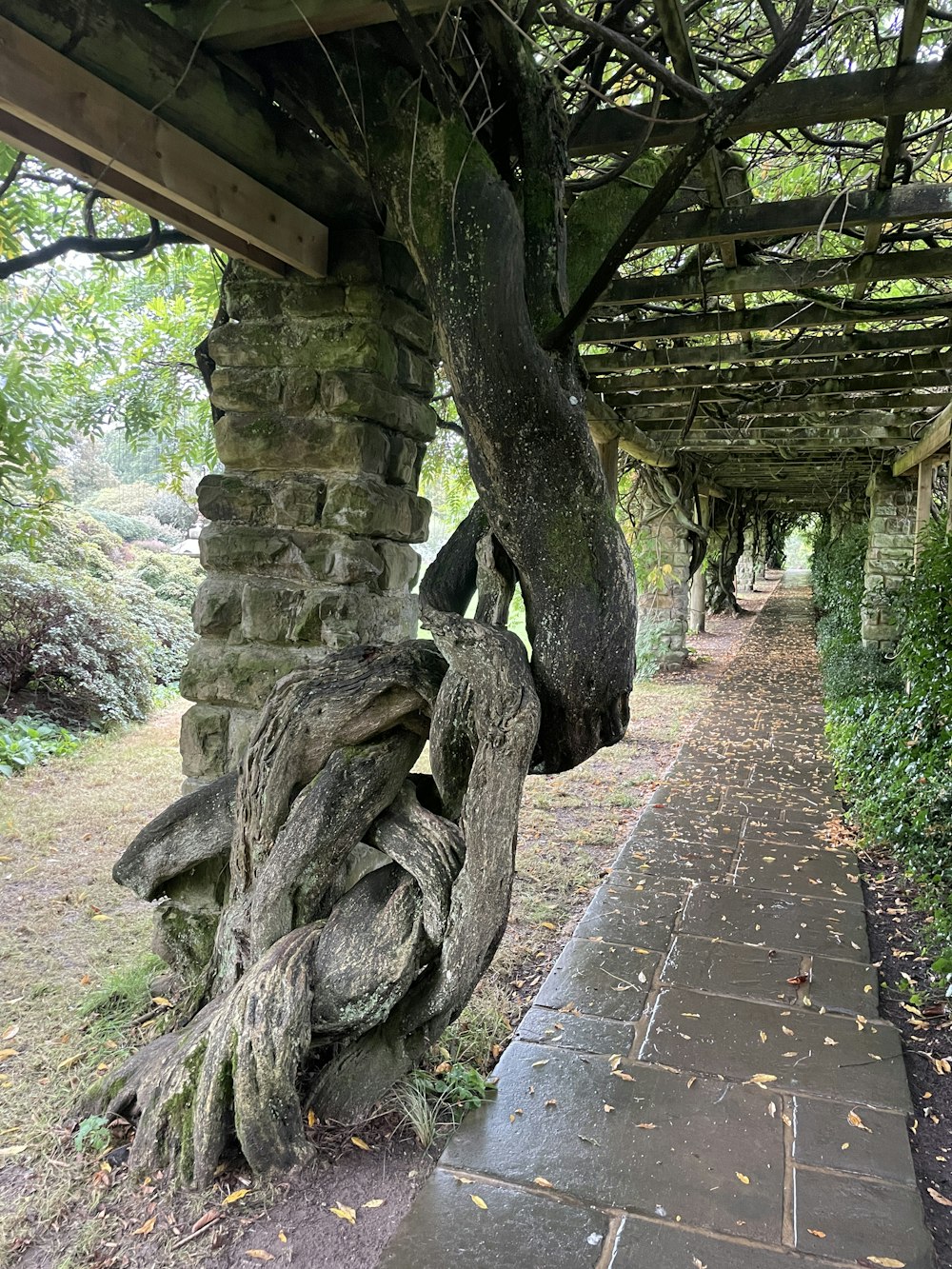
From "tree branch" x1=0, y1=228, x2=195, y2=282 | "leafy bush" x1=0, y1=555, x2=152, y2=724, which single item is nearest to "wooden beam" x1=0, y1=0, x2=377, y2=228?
"tree branch" x1=0, y1=228, x2=195, y2=282

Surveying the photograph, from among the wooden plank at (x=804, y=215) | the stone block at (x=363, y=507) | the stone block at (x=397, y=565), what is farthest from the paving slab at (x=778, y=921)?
the wooden plank at (x=804, y=215)

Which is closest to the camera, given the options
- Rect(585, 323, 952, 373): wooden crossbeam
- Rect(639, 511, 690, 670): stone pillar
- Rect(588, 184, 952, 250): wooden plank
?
Rect(588, 184, 952, 250): wooden plank

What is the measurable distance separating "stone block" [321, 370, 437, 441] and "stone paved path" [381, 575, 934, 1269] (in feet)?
6.33

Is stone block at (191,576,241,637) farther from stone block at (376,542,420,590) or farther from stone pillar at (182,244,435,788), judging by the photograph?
stone block at (376,542,420,590)

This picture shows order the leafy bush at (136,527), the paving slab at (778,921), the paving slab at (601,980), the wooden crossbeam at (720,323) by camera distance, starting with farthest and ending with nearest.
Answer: the leafy bush at (136,527)
the wooden crossbeam at (720,323)
the paving slab at (778,921)
the paving slab at (601,980)

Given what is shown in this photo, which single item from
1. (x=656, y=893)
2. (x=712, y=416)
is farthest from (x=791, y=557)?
(x=656, y=893)

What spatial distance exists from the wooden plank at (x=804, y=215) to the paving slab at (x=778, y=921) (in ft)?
8.41

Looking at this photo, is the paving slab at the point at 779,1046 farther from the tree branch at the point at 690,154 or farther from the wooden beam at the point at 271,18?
the wooden beam at the point at 271,18

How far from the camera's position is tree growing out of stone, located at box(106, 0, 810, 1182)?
184 cm

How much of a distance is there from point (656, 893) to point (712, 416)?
4.56 m

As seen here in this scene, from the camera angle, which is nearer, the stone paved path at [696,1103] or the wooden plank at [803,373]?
the stone paved path at [696,1103]

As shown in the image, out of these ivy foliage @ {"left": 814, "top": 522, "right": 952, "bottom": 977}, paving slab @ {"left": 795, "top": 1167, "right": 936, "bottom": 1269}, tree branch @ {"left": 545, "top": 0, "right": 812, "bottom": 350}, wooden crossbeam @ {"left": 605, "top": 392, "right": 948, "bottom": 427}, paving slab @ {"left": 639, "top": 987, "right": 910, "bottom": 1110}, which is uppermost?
wooden crossbeam @ {"left": 605, "top": 392, "right": 948, "bottom": 427}

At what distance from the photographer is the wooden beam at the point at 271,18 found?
1.73 metres

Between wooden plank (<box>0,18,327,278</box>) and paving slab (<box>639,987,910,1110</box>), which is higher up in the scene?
wooden plank (<box>0,18,327,278</box>)
